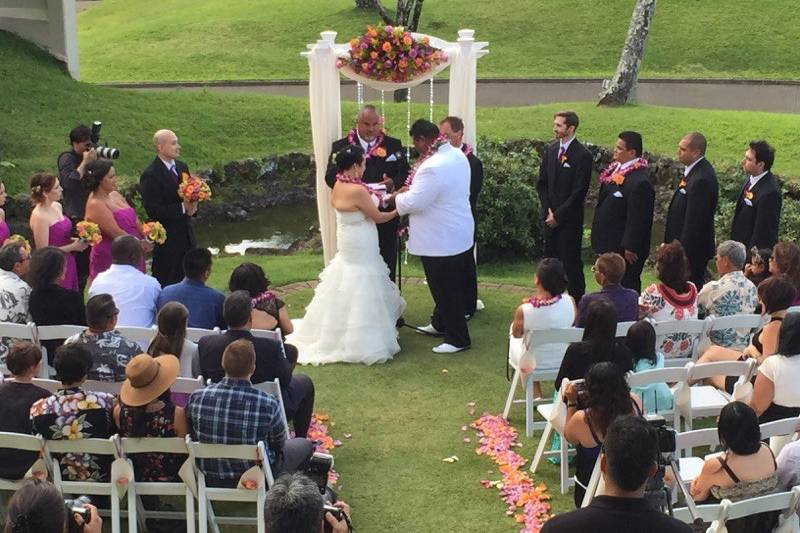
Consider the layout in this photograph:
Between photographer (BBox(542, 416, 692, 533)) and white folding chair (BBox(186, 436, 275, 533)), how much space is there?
1.93 meters

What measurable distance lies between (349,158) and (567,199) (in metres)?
2.40

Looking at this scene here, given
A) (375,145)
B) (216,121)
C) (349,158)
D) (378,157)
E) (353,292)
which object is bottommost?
(216,121)

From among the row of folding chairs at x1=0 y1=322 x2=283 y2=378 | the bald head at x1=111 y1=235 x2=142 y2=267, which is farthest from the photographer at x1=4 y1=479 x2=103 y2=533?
the bald head at x1=111 y1=235 x2=142 y2=267

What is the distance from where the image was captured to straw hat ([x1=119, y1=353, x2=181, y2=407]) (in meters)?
5.25

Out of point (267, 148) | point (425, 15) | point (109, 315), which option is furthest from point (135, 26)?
point (109, 315)

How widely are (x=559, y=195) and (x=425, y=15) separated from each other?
30.6 metres

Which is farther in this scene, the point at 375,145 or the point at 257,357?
the point at 375,145

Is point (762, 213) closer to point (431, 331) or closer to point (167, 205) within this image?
point (431, 331)

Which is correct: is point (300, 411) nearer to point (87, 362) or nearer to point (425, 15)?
point (87, 362)

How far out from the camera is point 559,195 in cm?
966

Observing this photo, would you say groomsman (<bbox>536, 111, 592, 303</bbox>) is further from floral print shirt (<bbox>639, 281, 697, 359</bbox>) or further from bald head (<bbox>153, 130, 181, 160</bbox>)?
bald head (<bbox>153, 130, 181, 160</bbox>)

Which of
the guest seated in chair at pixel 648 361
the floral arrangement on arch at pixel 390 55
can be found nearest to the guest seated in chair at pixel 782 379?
the guest seated in chair at pixel 648 361

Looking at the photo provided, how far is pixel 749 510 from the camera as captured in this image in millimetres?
4668

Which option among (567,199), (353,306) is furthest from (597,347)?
(567,199)
